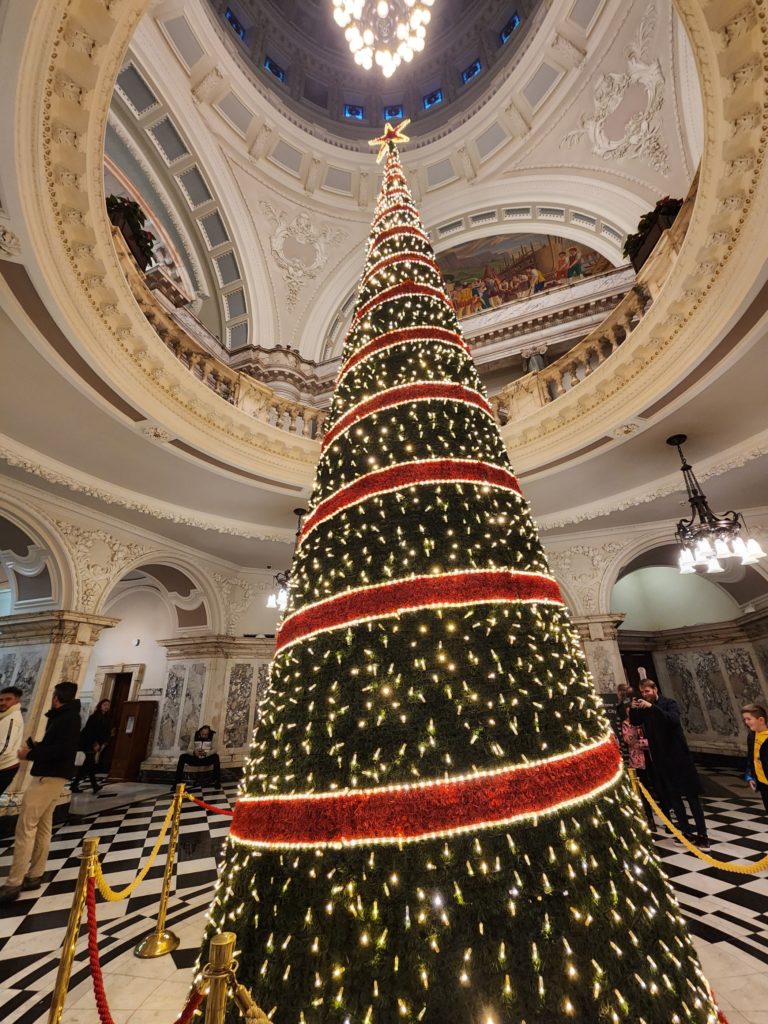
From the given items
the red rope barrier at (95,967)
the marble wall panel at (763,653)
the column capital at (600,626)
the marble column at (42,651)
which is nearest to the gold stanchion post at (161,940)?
the red rope barrier at (95,967)

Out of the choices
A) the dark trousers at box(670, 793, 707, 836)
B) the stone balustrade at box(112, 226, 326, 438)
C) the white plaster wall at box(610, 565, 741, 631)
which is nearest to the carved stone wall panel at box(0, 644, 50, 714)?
the stone balustrade at box(112, 226, 326, 438)

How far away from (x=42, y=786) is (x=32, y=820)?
27cm

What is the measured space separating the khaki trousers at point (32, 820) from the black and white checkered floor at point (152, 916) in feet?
0.65

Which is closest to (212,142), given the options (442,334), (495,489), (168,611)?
(168,611)

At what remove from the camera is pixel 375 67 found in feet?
44.4

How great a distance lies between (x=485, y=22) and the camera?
1197 centimetres

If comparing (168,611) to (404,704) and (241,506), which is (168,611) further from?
(404,704)

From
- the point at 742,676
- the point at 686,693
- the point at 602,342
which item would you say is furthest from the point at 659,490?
the point at 686,693

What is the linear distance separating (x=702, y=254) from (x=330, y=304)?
9.56 meters

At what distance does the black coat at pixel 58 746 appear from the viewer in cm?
341

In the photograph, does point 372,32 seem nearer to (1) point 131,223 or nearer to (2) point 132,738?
(1) point 131,223

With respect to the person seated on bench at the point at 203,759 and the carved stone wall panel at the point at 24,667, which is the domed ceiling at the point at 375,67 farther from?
the person seated on bench at the point at 203,759

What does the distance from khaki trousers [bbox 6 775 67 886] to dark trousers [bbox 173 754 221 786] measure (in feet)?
12.2

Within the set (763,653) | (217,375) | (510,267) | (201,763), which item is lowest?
A: (201,763)
